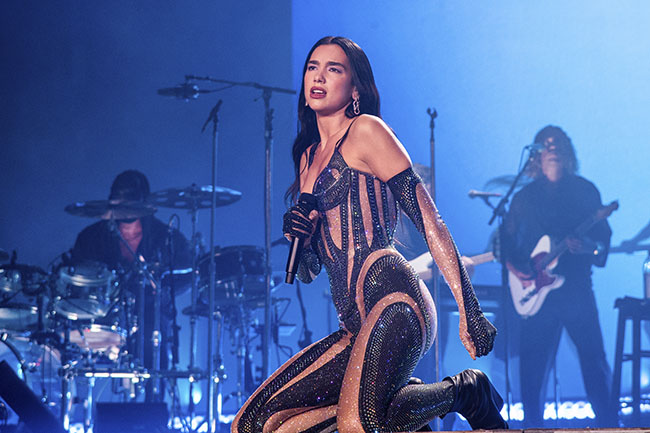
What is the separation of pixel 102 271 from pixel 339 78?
378cm

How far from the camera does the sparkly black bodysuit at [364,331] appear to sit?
2180mm

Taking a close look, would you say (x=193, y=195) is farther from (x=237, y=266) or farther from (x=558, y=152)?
(x=558, y=152)

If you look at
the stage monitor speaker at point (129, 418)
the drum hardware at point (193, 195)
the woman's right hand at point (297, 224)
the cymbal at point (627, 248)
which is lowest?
the stage monitor speaker at point (129, 418)

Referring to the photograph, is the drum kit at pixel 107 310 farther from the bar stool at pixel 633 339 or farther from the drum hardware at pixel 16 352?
the bar stool at pixel 633 339

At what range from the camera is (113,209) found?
605 cm

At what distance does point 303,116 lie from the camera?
2719mm

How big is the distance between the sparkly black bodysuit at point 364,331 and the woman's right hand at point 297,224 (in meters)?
0.10

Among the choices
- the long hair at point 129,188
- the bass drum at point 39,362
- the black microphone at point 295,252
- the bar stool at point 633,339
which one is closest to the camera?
the black microphone at point 295,252

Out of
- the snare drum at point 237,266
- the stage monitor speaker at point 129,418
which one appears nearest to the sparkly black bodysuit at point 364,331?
the stage monitor speaker at point 129,418

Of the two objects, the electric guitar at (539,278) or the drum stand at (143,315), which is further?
the electric guitar at (539,278)

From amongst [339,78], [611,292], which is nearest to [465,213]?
[611,292]

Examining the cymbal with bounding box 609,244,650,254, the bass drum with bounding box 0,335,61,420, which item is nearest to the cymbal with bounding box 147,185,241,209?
the bass drum with bounding box 0,335,61,420

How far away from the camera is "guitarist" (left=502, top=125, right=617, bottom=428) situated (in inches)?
222

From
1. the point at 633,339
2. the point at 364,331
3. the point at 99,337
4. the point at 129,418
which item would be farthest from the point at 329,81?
the point at 99,337
